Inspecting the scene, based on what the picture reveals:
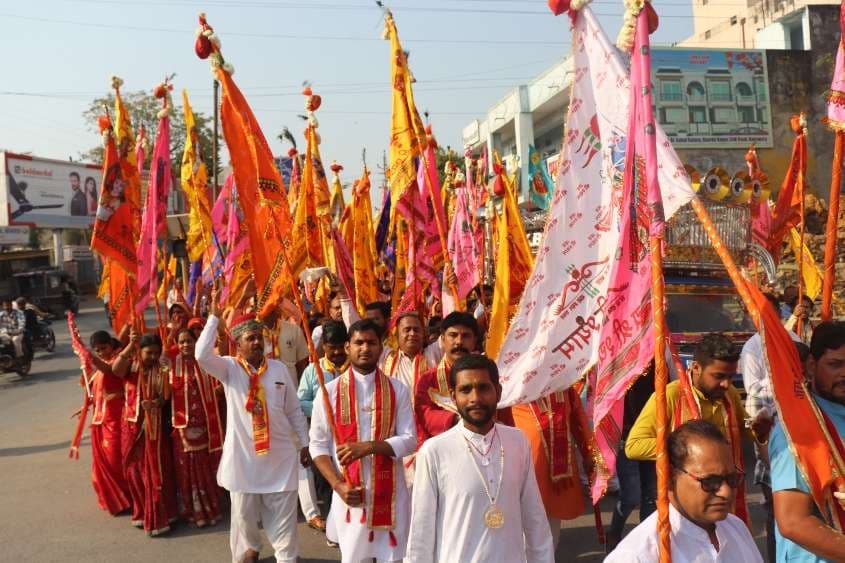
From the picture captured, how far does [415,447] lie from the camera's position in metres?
4.31

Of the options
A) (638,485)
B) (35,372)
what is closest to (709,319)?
(638,485)

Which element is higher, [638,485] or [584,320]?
[584,320]

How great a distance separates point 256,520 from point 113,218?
3.26 m

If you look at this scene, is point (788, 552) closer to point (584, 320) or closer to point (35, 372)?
point (584, 320)

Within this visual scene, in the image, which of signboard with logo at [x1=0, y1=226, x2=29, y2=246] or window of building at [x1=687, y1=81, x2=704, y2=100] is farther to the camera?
signboard with logo at [x1=0, y1=226, x2=29, y2=246]

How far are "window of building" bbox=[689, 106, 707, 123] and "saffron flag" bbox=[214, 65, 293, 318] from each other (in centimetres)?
2061

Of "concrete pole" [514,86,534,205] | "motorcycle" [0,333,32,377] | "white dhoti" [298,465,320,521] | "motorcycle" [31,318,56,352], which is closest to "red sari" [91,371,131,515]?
"white dhoti" [298,465,320,521]

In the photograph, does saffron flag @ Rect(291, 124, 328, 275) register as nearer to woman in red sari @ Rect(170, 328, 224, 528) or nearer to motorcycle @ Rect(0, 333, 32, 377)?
woman in red sari @ Rect(170, 328, 224, 528)

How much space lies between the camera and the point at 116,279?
739cm

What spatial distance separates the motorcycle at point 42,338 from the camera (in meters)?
19.4

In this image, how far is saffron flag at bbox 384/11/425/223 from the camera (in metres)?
6.97

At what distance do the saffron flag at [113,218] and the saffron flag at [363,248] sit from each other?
8.97ft

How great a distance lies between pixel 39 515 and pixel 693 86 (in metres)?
21.9

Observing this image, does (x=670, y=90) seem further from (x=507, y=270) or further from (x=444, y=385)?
(x=444, y=385)
